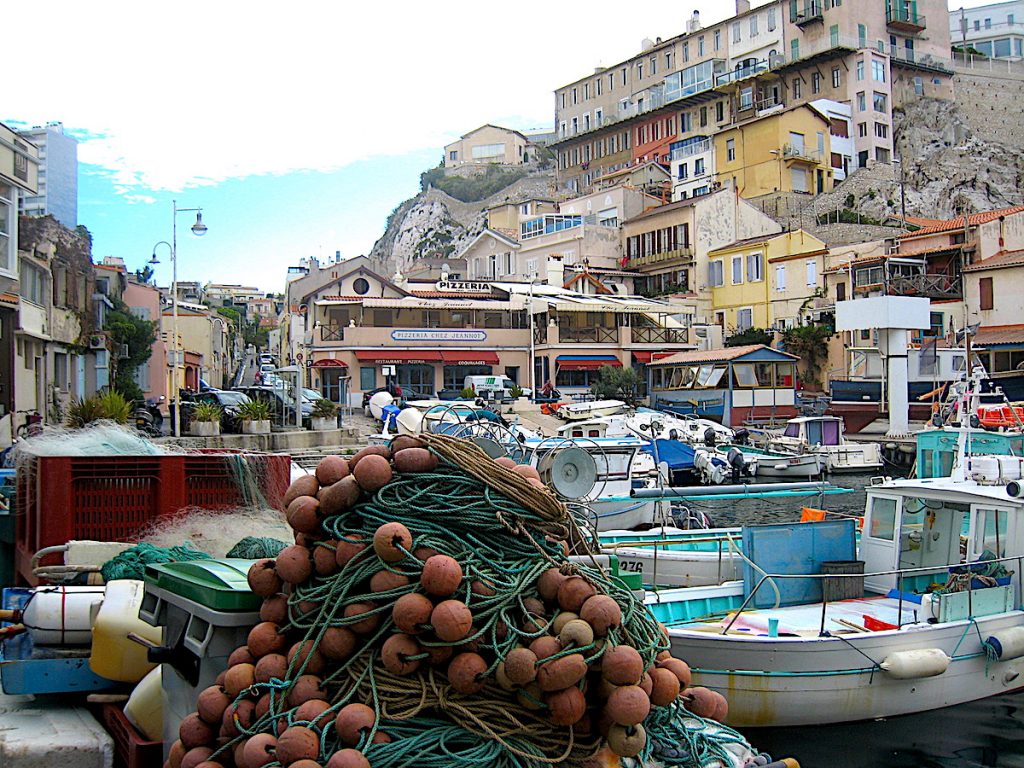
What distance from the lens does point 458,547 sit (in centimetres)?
460

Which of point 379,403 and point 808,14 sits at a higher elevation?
point 808,14

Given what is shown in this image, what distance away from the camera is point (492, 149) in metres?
108

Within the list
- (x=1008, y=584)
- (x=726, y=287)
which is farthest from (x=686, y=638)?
(x=726, y=287)

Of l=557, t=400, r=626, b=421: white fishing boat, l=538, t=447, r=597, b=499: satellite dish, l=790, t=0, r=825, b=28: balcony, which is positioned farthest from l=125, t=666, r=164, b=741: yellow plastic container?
l=790, t=0, r=825, b=28: balcony

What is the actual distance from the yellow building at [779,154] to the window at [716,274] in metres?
6.79

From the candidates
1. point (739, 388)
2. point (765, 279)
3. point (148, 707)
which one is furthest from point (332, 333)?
point (148, 707)

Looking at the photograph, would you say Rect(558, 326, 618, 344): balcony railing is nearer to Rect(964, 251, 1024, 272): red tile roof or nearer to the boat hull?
Rect(964, 251, 1024, 272): red tile roof

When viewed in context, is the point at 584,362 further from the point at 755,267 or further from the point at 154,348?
the point at 154,348

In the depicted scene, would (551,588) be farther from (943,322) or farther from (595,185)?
(595,185)

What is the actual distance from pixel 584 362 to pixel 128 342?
22403 millimetres

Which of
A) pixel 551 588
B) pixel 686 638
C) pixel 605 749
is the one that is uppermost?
pixel 551 588

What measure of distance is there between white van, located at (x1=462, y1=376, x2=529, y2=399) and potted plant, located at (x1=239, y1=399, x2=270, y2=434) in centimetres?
1476

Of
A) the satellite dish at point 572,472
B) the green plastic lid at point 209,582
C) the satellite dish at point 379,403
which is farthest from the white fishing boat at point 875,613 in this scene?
the satellite dish at point 379,403

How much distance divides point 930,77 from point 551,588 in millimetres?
72874
